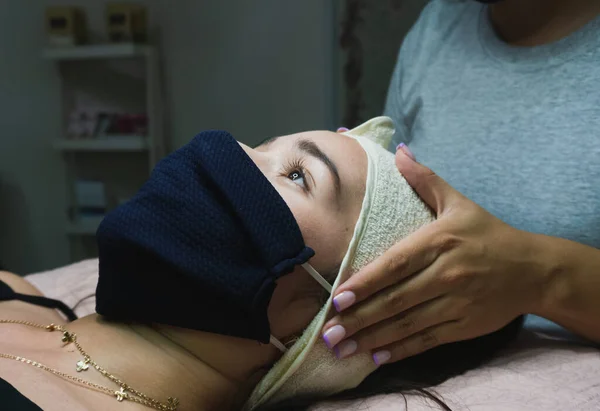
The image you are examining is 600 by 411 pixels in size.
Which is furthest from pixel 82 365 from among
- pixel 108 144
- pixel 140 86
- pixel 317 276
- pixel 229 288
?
pixel 140 86

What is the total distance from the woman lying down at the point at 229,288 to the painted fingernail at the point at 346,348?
0.01 meters

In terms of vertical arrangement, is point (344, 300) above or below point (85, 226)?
above

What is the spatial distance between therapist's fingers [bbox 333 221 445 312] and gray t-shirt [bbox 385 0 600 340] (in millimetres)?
335

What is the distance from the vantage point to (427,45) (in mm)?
1330

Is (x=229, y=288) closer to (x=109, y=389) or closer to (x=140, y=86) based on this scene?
(x=109, y=389)

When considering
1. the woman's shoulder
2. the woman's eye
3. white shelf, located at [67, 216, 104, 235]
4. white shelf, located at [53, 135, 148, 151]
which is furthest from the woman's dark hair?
white shelf, located at [67, 216, 104, 235]

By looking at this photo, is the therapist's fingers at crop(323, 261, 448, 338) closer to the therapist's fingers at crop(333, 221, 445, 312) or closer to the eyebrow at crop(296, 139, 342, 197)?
the therapist's fingers at crop(333, 221, 445, 312)

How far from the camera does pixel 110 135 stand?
8.30 feet

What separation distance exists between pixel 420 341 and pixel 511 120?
1.80ft

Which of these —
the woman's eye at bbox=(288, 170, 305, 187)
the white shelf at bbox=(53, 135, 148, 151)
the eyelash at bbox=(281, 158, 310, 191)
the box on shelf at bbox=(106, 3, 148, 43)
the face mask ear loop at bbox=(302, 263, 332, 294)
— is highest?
the box on shelf at bbox=(106, 3, 148, 43)

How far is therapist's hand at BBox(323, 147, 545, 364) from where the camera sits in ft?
2.47

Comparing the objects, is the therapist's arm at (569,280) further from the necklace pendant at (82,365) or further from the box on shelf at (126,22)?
the box on shelf at (126,22)

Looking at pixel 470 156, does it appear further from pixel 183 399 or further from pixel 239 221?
pixel 183 399

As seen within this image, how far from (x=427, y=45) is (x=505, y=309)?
30.3 inches
